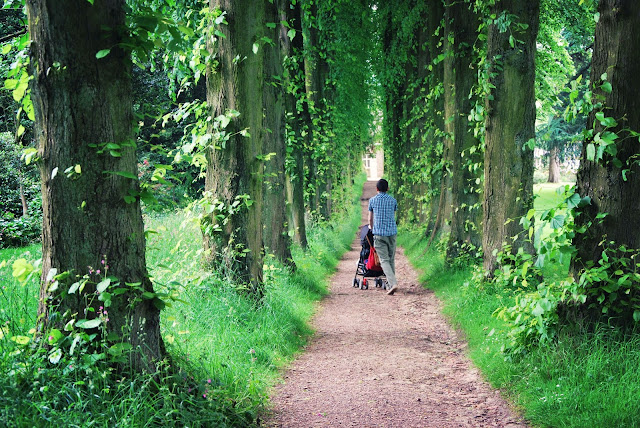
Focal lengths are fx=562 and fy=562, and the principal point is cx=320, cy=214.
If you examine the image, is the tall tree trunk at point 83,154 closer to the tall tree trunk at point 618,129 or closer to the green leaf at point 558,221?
the green leaf at point 558,221

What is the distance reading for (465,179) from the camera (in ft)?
38.5

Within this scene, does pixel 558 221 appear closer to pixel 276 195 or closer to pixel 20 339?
pixel 20 339

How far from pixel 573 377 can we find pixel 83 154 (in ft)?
13.6

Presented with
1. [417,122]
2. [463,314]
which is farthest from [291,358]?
[417,122]

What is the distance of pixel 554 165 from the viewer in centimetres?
4731

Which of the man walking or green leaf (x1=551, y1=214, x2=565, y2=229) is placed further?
the man walking

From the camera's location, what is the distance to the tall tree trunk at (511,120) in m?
8.05

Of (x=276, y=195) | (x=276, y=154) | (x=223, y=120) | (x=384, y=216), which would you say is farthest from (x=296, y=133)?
(x=223, y=120)

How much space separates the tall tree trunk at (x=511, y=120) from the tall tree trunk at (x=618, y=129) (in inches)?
109

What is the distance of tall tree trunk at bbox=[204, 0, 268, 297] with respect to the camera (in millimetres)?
7422

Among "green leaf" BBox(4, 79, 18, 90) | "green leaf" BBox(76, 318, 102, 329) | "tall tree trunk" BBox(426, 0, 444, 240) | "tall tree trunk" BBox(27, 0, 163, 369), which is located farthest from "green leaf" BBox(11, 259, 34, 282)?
"tall tree trunk" BBox(426, 0, 444, 240)

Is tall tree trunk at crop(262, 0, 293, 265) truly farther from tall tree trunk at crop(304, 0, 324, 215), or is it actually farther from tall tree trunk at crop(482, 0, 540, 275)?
tall tree trunk at crop(304, 0, 324, 215)

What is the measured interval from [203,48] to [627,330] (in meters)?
5.82

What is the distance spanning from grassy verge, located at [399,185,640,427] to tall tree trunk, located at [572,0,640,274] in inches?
30.0
